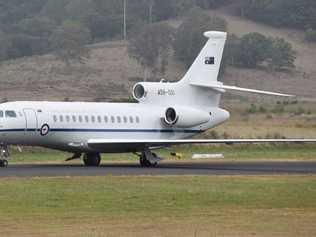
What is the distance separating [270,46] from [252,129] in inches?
2410

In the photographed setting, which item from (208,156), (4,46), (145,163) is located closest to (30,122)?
(145,163)

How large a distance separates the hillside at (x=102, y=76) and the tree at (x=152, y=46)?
88 cm

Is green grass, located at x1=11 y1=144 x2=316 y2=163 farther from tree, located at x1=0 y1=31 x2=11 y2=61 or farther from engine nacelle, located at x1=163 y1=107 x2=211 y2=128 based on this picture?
tree, located at x1=0 y1=31 x2=11 y2=61

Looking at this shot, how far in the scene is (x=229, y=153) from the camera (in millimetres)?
51906

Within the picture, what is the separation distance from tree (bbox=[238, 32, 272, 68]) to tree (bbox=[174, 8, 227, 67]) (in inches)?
130

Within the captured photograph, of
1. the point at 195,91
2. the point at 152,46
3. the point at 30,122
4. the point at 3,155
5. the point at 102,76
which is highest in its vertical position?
the point at 195,91

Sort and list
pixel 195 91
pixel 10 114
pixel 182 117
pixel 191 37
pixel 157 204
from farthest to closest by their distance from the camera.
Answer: pixel 191 37
pixel 195 91
pixel 182 117
pixel 10 114
pixel 157 204

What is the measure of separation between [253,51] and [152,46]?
35.6ft

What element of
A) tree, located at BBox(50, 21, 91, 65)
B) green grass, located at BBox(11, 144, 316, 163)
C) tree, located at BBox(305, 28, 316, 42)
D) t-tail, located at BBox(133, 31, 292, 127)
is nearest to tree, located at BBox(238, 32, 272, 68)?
tree, located at BBox(305, 28, 316, 42)

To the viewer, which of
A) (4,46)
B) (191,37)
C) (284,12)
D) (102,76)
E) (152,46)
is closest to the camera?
(102,76)

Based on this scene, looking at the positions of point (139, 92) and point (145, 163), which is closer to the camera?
point (145, 163)

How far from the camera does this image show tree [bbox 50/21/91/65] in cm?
11943

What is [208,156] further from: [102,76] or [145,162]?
[102,76]

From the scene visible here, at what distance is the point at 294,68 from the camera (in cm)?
12469
